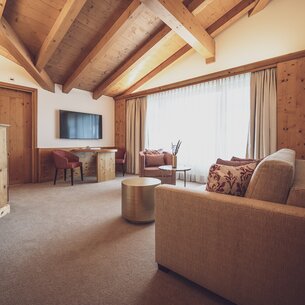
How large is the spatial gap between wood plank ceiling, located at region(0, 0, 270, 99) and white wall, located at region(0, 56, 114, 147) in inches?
8.4

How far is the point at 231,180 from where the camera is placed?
133 cm

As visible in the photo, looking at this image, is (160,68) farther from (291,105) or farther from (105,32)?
(291,105)

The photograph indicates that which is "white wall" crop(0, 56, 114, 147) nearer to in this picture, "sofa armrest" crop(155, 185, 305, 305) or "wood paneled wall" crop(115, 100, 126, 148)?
"wood paneled wall" crop(115, 100, 126, 148)

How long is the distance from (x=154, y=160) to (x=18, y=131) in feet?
10.0

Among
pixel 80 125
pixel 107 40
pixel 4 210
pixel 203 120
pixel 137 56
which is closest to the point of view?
pixel 4 210

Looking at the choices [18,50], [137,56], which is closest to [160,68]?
[137,56]

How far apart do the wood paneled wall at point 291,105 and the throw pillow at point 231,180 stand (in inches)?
99.0

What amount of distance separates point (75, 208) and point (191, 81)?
350cm

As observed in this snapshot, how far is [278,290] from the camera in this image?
0.99 metres

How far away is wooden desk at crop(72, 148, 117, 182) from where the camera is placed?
15.0 feet

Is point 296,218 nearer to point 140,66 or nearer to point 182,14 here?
point 182,14

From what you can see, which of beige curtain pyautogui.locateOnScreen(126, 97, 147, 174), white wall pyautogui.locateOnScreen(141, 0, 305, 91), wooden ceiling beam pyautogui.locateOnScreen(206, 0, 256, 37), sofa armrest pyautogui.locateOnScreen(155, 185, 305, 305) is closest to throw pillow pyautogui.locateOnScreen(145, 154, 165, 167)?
beige curtain pyautogui.locateOnScreen(126, 97, 147, 174)

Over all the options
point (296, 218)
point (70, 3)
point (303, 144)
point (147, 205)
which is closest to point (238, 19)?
point (303, 144)

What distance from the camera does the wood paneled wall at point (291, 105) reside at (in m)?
3.23
